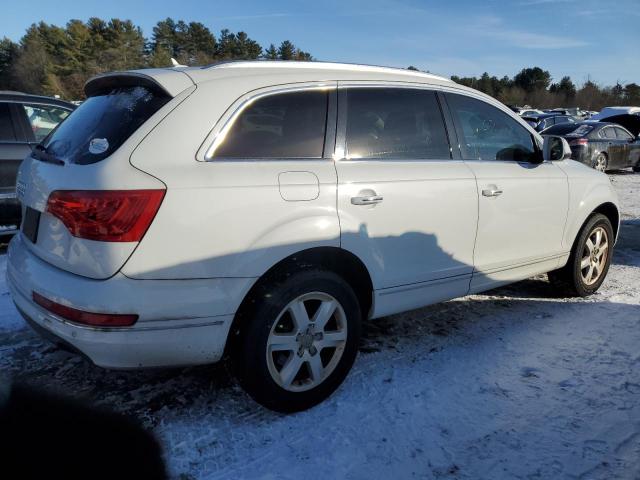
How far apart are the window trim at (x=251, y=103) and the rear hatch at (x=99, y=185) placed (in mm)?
223

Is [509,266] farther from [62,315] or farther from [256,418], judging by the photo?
[62,315]

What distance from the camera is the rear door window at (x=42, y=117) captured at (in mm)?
5723

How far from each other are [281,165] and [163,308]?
91 centimetres

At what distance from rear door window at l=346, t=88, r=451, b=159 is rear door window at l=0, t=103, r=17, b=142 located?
14.6ft

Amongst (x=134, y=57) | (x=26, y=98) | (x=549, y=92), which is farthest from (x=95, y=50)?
(x=26, y=98)

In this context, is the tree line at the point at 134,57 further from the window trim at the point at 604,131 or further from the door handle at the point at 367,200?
the door handle at the point at 367,200

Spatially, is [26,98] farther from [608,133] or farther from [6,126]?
[608,133]

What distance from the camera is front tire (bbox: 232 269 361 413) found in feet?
8.05

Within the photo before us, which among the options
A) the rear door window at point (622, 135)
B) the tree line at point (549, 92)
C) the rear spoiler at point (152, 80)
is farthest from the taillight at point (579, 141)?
the tree line at point (549, 92)

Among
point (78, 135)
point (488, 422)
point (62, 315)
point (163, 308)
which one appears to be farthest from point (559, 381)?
point (78, 135)

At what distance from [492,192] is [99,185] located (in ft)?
8.21

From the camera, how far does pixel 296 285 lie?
2.53 m

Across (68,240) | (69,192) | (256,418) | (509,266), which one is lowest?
(256,418)

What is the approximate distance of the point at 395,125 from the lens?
3.15 m
